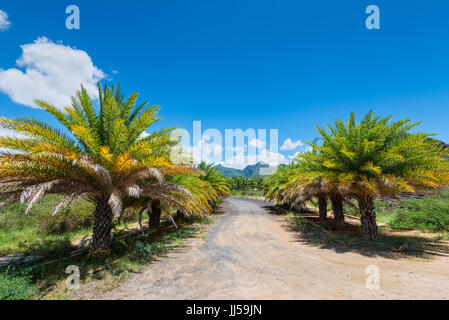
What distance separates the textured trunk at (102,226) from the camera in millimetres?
6633

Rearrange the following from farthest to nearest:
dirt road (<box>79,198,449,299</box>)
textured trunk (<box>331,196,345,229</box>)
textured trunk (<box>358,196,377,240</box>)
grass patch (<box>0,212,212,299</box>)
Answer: textured trunk (<box>331,196,345,229</box>), textured trunk (<box>358,196,377,240</box>), grass patch (<box>0,212,212,299</box>), dirt road (<box>79,198,449,299</box>)

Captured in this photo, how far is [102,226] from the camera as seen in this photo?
6.66 metres

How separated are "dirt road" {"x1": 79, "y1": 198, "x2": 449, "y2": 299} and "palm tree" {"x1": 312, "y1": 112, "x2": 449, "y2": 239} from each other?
2553 mm

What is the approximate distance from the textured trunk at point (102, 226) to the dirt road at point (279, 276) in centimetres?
212

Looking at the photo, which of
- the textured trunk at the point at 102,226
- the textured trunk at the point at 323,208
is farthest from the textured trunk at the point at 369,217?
the textured trunk at the point at 102,226

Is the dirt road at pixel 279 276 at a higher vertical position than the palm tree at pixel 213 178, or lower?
lower

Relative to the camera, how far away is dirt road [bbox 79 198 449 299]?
389 cm

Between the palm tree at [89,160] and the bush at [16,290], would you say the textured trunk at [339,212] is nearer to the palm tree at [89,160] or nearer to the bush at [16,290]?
the palm tree at [89,160]

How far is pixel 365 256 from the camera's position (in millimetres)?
6449

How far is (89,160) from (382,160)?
9.68 meters

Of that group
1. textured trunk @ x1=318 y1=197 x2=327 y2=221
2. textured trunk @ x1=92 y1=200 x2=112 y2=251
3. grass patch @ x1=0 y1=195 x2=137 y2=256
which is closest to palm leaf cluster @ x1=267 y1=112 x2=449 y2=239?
textured trunk @ x1=318 y1=197 x2=327 y2=221

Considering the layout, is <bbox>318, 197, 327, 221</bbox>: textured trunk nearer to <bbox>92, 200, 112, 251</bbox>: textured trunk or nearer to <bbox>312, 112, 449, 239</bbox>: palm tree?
<bbox>312, 112, 449, 239</bbox>: palm tree
